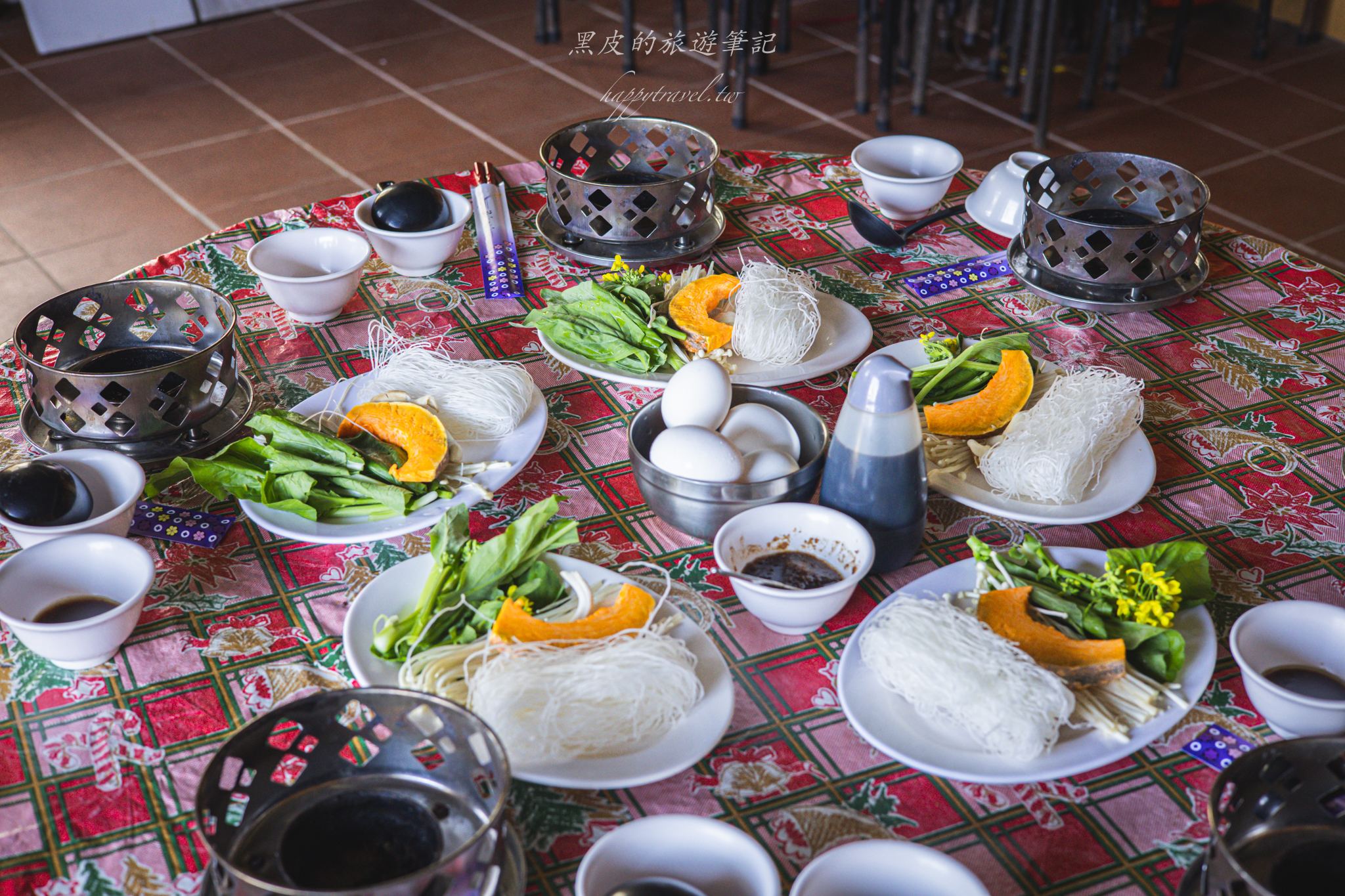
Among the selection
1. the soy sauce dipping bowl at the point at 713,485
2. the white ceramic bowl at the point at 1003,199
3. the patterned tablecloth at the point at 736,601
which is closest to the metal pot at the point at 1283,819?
the patterned tablecloth at the point at 736,601

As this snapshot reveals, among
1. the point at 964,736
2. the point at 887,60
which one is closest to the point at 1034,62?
the point at 887,60

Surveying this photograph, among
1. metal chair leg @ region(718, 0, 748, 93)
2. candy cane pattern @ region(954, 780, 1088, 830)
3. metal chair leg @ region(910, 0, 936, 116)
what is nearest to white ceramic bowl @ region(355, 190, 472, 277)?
candy cane pattern @ region(954, 780, 1088, 830)

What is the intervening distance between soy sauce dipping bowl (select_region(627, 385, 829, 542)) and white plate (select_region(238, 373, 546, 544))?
0.53 feet

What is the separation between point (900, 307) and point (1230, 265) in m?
0.56

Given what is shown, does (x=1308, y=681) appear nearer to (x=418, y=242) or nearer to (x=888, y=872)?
(x=888, y=872)

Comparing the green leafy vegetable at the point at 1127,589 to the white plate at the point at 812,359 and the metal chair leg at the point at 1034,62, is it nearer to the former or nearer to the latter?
the white plate at the point at 812,359

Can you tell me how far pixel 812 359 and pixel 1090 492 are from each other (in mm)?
419

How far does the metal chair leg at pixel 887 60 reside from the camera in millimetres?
4016

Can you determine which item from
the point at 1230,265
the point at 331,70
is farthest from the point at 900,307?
the point at 331,70

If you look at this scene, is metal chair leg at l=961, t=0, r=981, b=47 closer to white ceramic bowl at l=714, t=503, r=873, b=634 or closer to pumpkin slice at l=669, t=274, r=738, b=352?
pumpkin slice at l=669, t=274, r=738, b=352

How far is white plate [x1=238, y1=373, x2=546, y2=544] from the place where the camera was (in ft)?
4.23

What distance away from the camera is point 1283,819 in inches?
37.9

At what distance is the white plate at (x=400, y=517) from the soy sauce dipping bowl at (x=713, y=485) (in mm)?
160

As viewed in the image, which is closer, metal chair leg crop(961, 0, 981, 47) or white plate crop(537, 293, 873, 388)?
white plate crop(537, 293, 873, 388)
